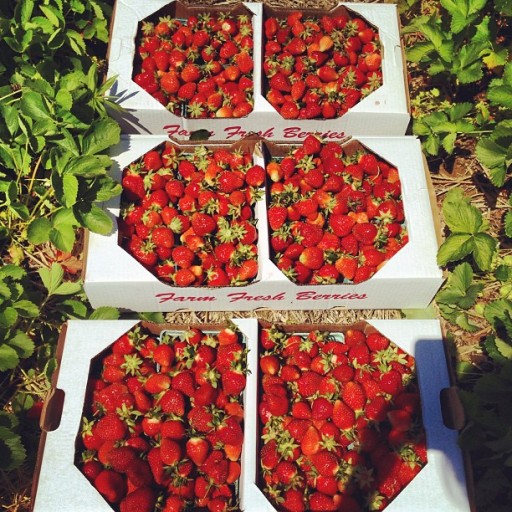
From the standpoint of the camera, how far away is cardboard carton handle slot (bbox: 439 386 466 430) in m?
2.01

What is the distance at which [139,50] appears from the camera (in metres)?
2.94

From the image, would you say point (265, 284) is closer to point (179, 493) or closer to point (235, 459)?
point (235, 459)

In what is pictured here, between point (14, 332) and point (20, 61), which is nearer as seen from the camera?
point (14, 332)

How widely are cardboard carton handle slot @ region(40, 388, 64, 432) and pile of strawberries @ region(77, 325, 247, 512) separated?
9 centimetres

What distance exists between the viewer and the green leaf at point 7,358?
86.0 inches

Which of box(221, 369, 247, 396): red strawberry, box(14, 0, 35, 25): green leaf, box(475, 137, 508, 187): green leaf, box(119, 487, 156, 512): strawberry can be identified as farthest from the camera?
box(14, 0, 35, 25): green leaf

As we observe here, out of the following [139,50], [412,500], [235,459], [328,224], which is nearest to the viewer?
[412,500]

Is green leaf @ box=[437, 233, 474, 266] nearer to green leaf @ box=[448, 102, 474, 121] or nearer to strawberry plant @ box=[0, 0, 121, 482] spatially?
green leaf @ box=[448, 102, 474, 121]

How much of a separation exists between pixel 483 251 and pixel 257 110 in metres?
1.19

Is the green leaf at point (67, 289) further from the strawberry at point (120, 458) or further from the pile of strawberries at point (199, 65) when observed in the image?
the pile of strawberries at point (199, 65)

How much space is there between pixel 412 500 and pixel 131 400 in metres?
1.04

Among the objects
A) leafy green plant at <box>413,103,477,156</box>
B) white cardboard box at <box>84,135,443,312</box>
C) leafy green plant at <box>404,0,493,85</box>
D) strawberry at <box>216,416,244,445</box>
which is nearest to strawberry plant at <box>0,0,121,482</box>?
white cardboard box at <box>84,135,443,312</box>

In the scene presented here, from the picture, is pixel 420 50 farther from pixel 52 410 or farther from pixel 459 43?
pixel 52 410

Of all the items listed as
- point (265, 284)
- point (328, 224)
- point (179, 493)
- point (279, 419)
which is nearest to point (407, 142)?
point (328, 224)
